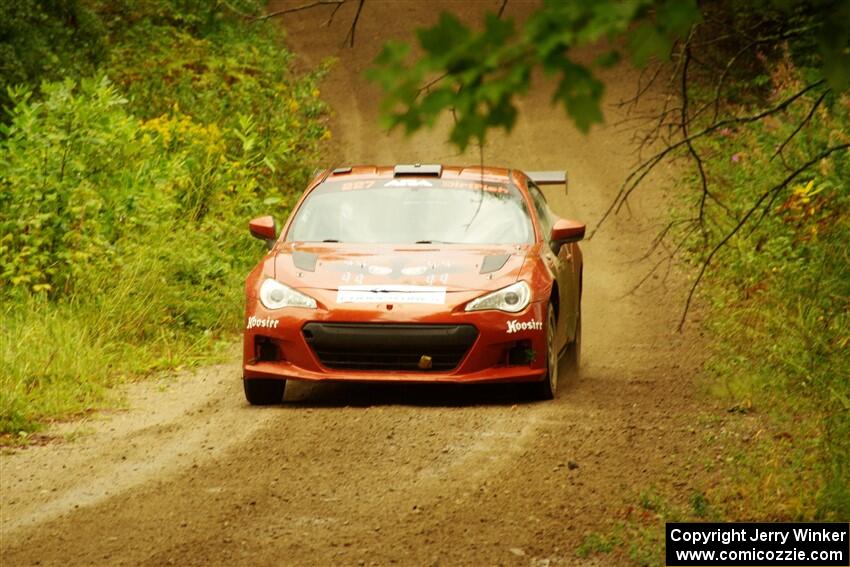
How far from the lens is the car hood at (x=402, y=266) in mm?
10117

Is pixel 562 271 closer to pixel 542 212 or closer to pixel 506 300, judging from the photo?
pixel 542 212

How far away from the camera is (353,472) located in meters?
8.03

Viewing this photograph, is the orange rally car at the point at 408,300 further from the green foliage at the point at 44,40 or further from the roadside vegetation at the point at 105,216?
the green foliage at the point at 44,40

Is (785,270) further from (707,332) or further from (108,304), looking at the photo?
(108,304)

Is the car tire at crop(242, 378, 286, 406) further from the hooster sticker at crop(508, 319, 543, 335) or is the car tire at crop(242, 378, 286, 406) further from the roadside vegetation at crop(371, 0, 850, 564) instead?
the roadside vegetation at crop(371, 0, 850, 564)

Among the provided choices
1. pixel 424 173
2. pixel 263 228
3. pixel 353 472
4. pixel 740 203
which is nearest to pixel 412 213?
pixel 424 173

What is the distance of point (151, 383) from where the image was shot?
11.8m

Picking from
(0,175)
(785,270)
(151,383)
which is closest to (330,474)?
(151,383)

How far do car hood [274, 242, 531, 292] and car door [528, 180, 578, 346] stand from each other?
36 cm

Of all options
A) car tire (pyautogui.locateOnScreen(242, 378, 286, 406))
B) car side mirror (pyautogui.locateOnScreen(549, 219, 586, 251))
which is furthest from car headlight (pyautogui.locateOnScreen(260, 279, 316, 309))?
car side mirror (pyautogui.locateOnScreen(549, 219, 586, 251))

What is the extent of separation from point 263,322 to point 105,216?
4829 millimetres

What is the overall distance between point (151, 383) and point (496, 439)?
3924 mm

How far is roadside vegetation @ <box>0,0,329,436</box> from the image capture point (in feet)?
38.4

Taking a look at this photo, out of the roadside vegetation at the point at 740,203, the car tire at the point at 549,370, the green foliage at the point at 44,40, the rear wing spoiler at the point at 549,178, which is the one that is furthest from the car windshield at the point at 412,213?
the green foliage at the point at 44,40
